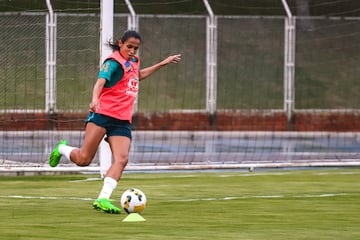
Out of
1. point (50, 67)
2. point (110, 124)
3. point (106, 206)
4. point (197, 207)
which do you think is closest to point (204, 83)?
point (50, 67)

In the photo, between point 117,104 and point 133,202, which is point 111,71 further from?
point 133,202

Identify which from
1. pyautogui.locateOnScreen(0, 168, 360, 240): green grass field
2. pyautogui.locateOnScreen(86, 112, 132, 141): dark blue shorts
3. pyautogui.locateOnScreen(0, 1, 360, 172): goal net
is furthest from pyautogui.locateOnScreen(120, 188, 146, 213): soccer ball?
pyautogui.locateOnScreen(0, 1, 360, 172): goal net

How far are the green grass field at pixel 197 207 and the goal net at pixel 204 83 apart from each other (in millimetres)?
2214

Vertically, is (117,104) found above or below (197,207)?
above

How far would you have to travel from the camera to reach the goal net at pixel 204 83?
74.3ft

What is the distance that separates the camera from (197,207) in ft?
43.6

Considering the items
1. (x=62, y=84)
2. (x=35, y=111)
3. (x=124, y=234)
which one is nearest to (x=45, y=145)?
(x=35, y=111)

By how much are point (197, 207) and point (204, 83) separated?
20.4 metres

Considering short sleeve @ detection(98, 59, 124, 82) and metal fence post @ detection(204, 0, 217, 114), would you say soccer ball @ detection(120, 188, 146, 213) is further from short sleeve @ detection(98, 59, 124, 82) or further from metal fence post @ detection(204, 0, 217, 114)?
metal fence post @ detection(204, 0, 217, 114)

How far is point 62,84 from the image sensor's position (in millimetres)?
21766

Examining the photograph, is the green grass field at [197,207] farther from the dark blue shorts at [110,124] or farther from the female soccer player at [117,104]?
the dark blue shorts at [110,124]

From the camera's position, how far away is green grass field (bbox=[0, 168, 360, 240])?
10.7 meters

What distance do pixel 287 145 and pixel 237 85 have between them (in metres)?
5.22

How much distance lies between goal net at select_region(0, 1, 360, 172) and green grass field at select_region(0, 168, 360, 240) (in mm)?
2214
